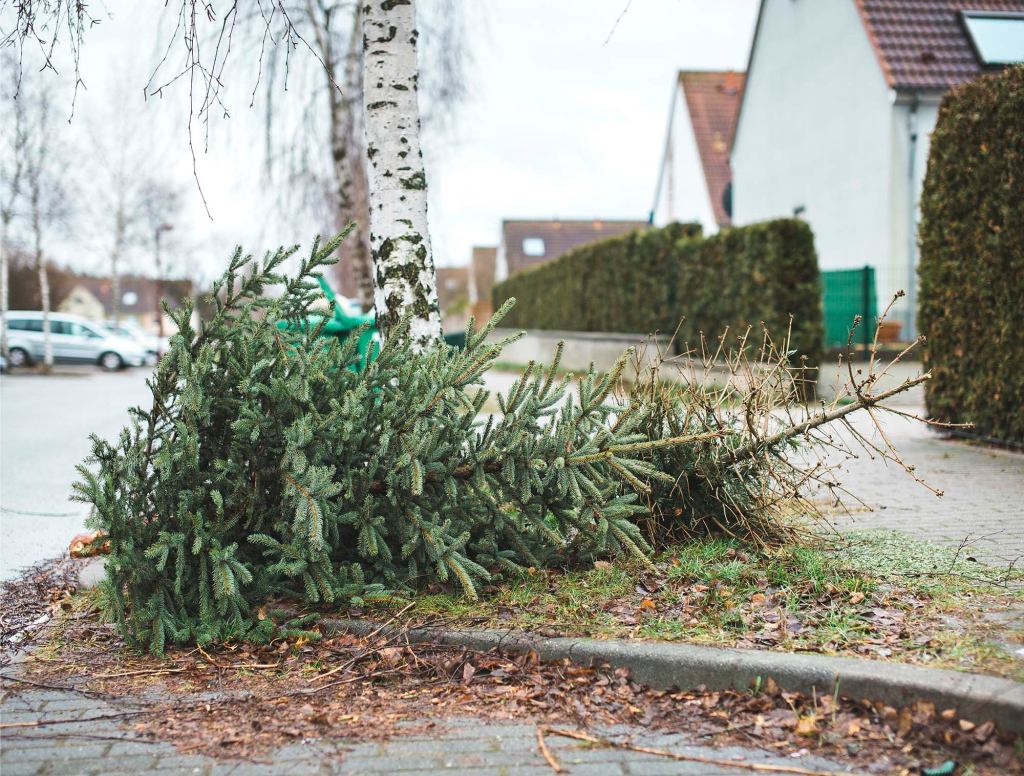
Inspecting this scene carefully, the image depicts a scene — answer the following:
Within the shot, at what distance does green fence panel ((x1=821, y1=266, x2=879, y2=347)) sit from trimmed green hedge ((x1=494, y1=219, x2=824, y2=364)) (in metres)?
1.32

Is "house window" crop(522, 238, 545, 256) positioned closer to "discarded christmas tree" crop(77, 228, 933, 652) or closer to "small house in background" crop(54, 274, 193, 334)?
"small house in background" crop(54, 274, 193, 334)

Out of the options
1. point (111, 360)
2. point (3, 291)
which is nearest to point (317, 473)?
point (3, 291)

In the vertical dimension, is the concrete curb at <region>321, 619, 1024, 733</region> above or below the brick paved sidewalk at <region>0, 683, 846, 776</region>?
above

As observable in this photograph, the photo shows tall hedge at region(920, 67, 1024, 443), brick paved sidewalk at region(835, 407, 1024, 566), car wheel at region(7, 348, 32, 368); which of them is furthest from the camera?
car wheel at region(7, 348, 32, 368)

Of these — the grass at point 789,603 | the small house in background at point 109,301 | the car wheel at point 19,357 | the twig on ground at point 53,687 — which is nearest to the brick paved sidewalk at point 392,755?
the twig on ground at point 53,687

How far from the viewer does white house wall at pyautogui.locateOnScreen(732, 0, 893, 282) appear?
57.7ft

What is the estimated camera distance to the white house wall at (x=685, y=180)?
97.4 ft

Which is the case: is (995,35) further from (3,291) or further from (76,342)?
(76,342)

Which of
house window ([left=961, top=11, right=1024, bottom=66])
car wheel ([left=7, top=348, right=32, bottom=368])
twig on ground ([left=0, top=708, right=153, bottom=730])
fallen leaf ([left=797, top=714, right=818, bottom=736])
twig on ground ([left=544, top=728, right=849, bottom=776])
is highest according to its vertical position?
house window ([left=961, top=11, right=1024, bottom=66])

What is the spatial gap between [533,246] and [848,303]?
143ft

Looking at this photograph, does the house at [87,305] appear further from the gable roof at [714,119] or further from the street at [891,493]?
the street at [891,493]

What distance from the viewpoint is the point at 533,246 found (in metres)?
57.2

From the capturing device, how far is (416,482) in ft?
13.0

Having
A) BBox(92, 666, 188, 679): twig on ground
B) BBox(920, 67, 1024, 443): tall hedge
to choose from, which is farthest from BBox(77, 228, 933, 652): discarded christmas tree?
BBox(920, 67, 1024, 443): tall hedge
